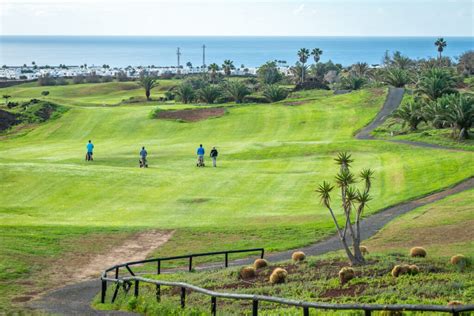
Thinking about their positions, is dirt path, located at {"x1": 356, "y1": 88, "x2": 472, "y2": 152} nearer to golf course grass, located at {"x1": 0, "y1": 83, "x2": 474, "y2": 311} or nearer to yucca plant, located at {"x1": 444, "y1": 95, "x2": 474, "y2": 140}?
golf course grass, located at {"x1": 0, "y1": 83, "x2": 474, "y2": 311}

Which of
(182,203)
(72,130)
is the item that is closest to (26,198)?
(182,203)

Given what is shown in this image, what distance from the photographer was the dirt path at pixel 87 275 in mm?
19062

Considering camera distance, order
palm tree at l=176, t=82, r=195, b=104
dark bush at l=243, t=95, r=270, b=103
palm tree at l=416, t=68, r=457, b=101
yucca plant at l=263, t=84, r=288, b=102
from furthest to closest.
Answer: palm tree at l=176, t=82, r=195, b=104 < dark bush at l=243, t=95, r=270, b=103 < yucca plant at l=263, t=84, r=288, b=102 < palm tree at l=416, t=68, r=457, b=101

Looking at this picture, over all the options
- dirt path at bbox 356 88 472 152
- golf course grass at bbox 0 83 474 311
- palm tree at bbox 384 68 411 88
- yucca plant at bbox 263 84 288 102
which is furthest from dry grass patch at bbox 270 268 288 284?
yucca plant at bbox 263 84 288 102

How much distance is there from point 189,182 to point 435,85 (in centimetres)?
3373

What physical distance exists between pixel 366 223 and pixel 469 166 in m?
15.3

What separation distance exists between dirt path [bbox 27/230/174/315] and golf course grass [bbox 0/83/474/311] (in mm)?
712

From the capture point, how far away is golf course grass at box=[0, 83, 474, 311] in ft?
94.9

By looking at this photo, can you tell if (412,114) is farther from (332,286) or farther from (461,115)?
(332,286)

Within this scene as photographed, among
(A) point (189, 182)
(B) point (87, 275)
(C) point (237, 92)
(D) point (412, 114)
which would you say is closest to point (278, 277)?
(B) point (87, 275)

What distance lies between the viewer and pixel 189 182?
42.4 meters

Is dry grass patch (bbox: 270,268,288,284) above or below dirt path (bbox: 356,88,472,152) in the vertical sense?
below

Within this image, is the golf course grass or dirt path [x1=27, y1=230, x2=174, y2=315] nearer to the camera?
dirt path [x1=27, y1=230, x2=174, y2=315]

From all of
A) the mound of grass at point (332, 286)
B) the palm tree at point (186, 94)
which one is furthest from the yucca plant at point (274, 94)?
the mound of grass at point (332, 286)
